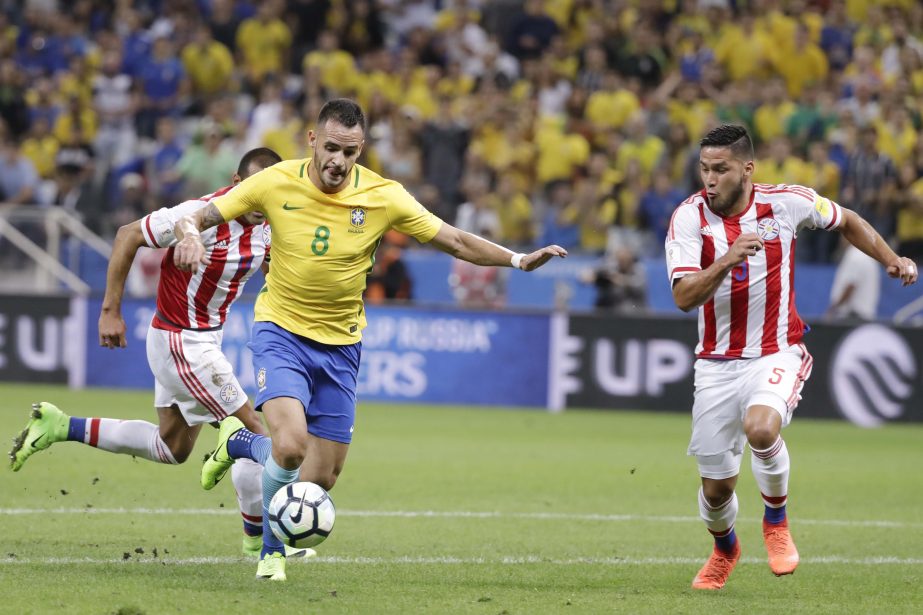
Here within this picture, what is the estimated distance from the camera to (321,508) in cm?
666

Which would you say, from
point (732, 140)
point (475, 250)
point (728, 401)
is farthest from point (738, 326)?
point (475, 250)

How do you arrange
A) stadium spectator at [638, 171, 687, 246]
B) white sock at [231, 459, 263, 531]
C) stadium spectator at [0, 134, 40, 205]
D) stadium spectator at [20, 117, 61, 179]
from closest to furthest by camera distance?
white sock at [231, 459, 263, 531]
stadium spectator at [638, 171, 687, 246]
stadium spectator at [0, 134, 40, 205]
stadium spectator at [20, 117, 61, 179]

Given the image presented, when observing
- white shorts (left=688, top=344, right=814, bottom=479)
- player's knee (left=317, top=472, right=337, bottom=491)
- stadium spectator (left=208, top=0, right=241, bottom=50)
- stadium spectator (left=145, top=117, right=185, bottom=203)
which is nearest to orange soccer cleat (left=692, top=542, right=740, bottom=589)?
white shorts (left=688, top=344, right=814, bottom=479)

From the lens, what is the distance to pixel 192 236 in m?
6.77

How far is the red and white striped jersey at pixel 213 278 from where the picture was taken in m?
8.16

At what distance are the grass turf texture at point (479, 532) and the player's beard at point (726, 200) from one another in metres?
1.93

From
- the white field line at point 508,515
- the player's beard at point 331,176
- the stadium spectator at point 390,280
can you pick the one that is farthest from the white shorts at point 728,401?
the stadium spectator at point 390,280

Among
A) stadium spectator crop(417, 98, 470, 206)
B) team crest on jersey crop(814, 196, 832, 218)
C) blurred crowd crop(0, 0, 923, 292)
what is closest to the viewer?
team crest on jersey crop(814, 196, 832, 218)

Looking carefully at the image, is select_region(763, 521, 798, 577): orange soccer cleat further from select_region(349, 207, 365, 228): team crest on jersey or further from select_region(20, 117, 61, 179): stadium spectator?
select_region(20, 117, 61, 179): stadium spectator

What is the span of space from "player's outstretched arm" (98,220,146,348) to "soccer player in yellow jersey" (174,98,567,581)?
802mm

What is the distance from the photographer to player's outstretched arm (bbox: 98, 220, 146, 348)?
767 cm

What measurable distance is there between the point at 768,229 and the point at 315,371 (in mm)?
2414

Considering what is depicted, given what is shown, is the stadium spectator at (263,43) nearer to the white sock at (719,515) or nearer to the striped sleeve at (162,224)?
the striped sleeve at (162,224)

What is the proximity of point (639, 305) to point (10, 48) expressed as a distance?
11552mm
